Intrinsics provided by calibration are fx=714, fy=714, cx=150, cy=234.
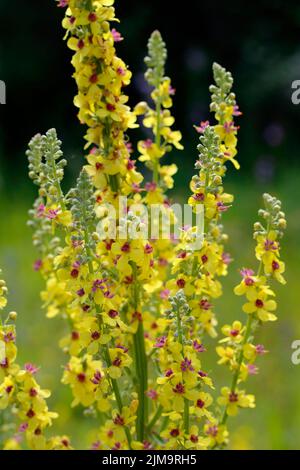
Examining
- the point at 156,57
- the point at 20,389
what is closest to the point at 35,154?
the point at 156,57

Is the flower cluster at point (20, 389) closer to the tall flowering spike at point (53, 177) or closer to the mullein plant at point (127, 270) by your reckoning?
the mullein plant at point (127, 270)

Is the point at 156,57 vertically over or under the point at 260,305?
over

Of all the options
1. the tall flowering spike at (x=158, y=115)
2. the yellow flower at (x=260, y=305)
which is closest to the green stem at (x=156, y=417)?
the yellow flower at (x=260, y=305)

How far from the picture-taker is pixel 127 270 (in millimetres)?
1453

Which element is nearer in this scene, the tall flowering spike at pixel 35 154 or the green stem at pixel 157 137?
the tall flowering spike at pixel 35 154

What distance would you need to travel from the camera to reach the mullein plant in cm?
141

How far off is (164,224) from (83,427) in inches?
70.4

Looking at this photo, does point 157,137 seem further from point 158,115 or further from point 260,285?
point 260,285

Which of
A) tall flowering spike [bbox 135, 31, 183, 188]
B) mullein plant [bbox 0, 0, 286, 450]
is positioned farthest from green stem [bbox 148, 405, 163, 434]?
tall flowering spike [bbox 135, 31, 183, 188]

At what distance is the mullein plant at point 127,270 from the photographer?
141 cm

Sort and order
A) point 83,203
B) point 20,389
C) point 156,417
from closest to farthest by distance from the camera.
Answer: point 83,203 < point 20,389 < point 156,417

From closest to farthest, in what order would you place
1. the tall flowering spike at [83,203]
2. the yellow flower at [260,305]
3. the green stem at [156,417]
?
the tall flowering spike at [83,203], the yellow flower at [260,305], the green stem at [156,417]

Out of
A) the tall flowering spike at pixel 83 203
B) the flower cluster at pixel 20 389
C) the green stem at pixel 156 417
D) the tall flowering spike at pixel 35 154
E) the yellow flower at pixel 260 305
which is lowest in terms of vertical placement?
the green stem at pixel 156 417

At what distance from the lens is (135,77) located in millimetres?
6586
